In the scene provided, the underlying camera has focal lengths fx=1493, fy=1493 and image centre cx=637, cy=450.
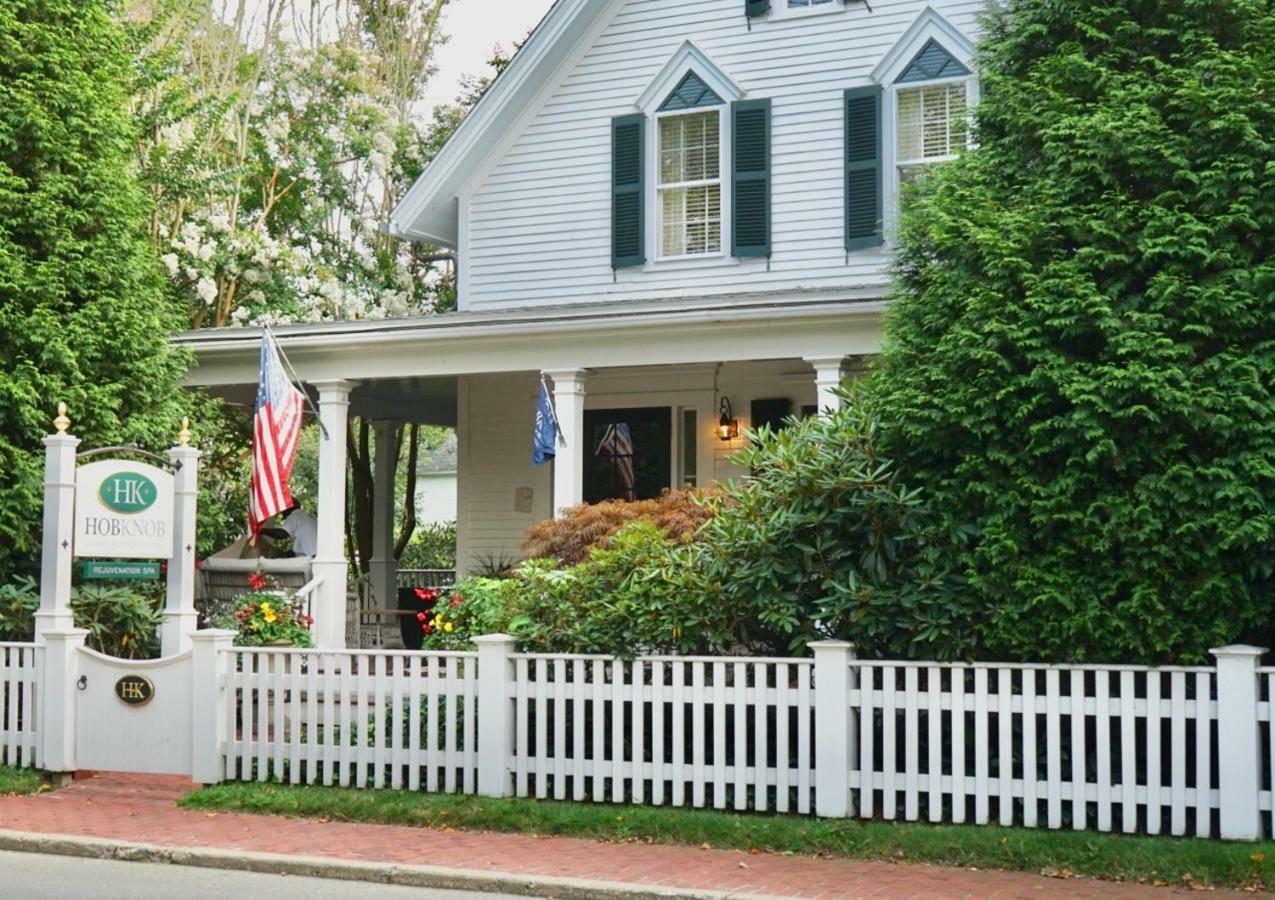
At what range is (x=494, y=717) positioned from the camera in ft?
31.7

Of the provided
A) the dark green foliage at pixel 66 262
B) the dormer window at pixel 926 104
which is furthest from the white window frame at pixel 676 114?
the dark green foliage at pixel 66 262

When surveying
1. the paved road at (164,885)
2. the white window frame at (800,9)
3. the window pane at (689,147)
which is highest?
the white window frame at (800,9)

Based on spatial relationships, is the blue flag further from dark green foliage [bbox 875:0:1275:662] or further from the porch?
dark green foliage [bbox 875:0:1275:662]

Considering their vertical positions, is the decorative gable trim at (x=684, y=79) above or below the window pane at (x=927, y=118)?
above

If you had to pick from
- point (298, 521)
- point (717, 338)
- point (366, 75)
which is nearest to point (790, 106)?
point (717, 338)

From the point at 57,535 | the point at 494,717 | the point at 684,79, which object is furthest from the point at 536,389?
the point at 494,717

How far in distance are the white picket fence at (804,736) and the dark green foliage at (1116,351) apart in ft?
1.36

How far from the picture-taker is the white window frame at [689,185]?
56.9 ft

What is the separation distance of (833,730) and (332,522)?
29.1 feet

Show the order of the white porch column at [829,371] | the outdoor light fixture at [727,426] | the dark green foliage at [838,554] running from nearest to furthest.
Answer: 1. the dark green foliage at [838,554]
2. the white porch column at [829,371]
3. the outdoor light fixture at [727,426]

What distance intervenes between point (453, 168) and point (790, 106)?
14.2ft

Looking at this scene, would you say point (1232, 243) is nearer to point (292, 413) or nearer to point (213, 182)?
point (292, 413)

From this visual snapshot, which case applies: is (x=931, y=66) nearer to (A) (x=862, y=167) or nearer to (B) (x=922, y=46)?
(B) (x=922, y=46)

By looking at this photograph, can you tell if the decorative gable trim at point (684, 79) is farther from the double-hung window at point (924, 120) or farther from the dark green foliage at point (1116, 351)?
the dark green foliage at point (1116, 351)
